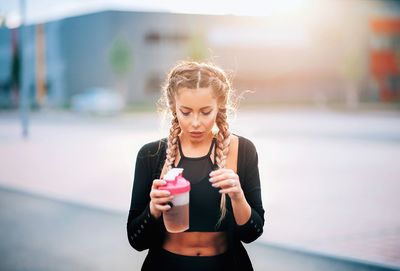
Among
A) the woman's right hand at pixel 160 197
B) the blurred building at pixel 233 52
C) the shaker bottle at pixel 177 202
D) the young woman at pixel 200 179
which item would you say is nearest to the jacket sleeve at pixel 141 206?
the young woman at pixel 200 179

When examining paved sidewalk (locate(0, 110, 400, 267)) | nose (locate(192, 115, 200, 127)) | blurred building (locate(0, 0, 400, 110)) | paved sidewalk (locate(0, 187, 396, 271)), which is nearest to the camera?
nose (locate(192, 115, 200, 127))

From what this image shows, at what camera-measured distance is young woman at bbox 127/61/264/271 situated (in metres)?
1.99

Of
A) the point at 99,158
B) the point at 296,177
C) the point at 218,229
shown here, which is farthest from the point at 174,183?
the point at 99,158

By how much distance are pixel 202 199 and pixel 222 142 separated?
25cm

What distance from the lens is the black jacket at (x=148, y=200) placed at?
2062 mm

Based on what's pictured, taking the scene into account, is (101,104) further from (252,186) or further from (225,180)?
(225,180)

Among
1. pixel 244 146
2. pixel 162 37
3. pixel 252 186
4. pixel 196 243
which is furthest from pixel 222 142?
pixel 162 37

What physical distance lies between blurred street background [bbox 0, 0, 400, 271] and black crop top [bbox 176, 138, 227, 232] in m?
0.39

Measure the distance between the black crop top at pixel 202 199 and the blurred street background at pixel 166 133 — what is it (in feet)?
1.29

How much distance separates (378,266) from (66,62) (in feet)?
157

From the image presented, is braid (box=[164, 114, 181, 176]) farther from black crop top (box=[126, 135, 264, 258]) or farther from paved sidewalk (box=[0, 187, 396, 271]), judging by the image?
paved sidewalk (box=[0, 187, 396, 271])

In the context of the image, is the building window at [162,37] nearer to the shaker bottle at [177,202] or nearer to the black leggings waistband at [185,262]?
the black leggings waistband at [185,262]

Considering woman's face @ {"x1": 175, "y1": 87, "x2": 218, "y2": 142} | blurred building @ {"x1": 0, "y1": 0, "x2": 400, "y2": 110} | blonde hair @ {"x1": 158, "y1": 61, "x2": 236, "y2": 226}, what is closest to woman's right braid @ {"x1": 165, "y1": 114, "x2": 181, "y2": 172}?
blonde hair @ {"x1": 158, "y1": 61, "x2": 236, "y2": 226}

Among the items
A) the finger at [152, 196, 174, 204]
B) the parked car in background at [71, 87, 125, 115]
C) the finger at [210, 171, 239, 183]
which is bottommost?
the finger at [152, 196, 174, 204]
